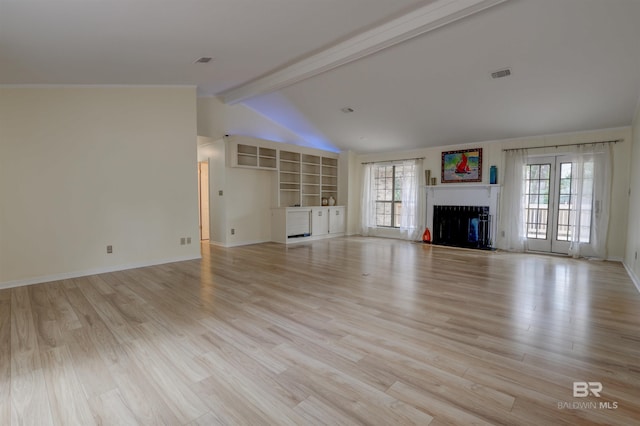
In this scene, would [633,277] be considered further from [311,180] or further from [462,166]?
[311,180]

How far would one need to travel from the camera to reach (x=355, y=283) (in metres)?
4.07

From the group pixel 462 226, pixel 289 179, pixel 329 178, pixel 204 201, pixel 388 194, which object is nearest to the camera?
pixel 462 226

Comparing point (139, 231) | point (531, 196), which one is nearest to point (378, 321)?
point (139, 231)

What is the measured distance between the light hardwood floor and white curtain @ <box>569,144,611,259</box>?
158 centimetres

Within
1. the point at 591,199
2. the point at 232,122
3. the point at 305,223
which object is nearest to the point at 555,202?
the point at 591,199

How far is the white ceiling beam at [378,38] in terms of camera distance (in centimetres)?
319

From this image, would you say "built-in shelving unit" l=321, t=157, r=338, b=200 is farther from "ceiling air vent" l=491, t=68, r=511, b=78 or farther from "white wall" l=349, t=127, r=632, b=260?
"ceiling air vent" l=491, t=68, r=511, b=78

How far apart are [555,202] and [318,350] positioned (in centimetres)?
612

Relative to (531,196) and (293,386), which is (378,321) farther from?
(531,196)

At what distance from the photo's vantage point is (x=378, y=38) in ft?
12.4

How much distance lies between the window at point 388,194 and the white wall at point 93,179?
5.14m

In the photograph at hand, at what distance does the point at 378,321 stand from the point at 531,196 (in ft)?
17.7

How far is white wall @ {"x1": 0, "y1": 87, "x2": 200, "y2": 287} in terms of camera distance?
391 cm

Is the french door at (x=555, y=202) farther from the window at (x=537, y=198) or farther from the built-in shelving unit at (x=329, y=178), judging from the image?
the built-in shelving unit at (x=329, y=178)
